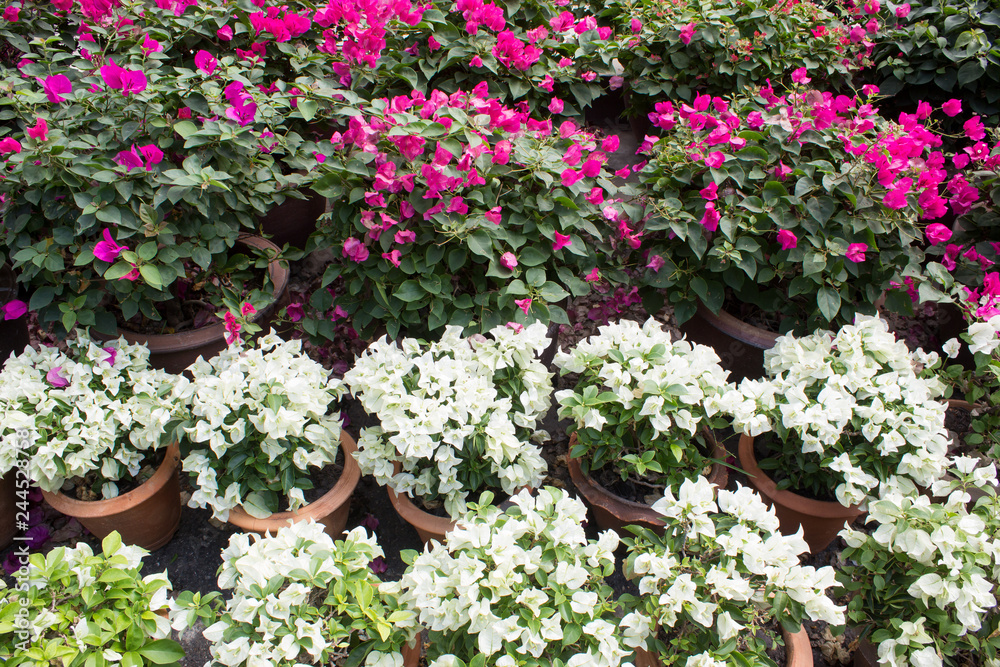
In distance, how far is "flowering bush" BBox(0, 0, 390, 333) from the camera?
1.84 m

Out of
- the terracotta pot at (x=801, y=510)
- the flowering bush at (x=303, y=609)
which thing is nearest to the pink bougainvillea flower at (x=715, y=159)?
the terracotta pot at (x=801, y=510)

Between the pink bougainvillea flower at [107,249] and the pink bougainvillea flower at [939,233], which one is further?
the pink bougainvillea flower at [939,233]

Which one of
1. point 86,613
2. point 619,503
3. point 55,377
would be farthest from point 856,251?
point 55,377

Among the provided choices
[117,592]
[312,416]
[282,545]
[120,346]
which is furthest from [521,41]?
[117,592]

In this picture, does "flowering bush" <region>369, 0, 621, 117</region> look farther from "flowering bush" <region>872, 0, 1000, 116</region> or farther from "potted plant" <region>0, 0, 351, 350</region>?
"flowering bush" <region>872, 0, 1000, 116</region>

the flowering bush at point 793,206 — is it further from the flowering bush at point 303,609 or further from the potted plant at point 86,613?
the potted plant at point 86,613

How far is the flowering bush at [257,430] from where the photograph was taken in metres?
1.65

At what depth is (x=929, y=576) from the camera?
1.39 metres

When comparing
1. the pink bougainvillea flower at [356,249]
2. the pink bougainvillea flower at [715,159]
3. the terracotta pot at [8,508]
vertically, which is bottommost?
the terracotta pot at [8,508]

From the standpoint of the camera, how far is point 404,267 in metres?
1.87

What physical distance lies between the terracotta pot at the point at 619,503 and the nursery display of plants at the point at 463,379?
0.01m

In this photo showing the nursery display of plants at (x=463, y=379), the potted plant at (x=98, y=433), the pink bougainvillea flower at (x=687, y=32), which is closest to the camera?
the nursery display of plants at (x=463, y=379)

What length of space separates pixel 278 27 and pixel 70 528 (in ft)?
6.27

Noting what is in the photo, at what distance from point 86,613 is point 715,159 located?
2.03 meters
